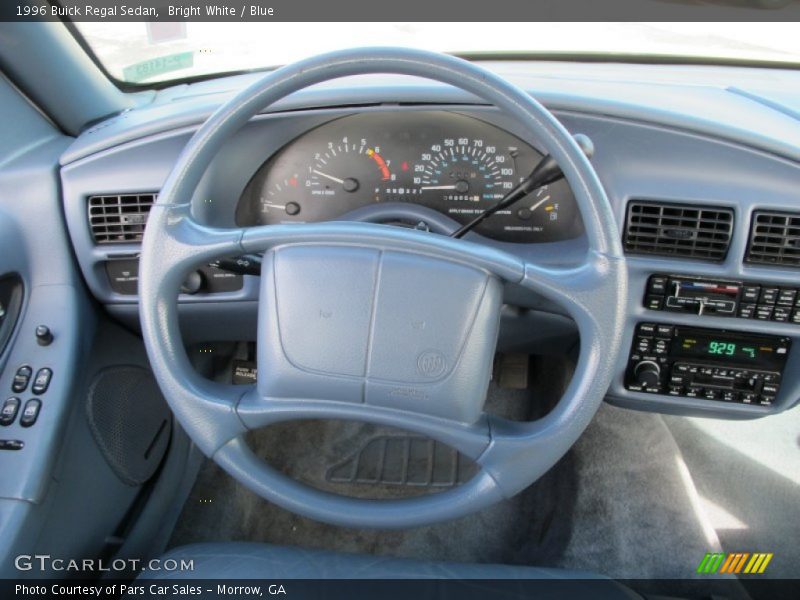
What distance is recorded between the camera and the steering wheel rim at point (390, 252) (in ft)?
3.41

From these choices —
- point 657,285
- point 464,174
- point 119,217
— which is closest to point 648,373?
point 657,285

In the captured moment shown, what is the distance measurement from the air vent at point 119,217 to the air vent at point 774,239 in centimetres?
130

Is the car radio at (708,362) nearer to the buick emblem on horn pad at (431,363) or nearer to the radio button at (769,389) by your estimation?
the radio button at (769,389)

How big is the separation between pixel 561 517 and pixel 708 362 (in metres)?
0.70

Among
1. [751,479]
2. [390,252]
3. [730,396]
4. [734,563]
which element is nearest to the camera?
[390,252]

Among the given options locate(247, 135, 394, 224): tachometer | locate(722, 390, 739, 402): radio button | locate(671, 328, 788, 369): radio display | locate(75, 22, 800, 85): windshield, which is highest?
locate(75, 22, 800, 85): windshield

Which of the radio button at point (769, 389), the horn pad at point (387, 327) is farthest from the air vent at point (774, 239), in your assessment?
the horn pad at point (387, 327)

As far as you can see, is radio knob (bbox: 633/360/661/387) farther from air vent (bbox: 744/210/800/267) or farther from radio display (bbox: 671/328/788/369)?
air vent (bbox: 744/210/800/267)

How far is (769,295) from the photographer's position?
4.66ft

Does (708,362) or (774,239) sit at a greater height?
(774,239)

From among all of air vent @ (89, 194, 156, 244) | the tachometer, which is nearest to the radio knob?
the tachometer

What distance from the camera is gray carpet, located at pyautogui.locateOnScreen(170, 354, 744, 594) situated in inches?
73.2

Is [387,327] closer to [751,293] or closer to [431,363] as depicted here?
[431,363]

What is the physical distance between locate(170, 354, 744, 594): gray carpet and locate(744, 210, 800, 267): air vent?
2.52 ft
